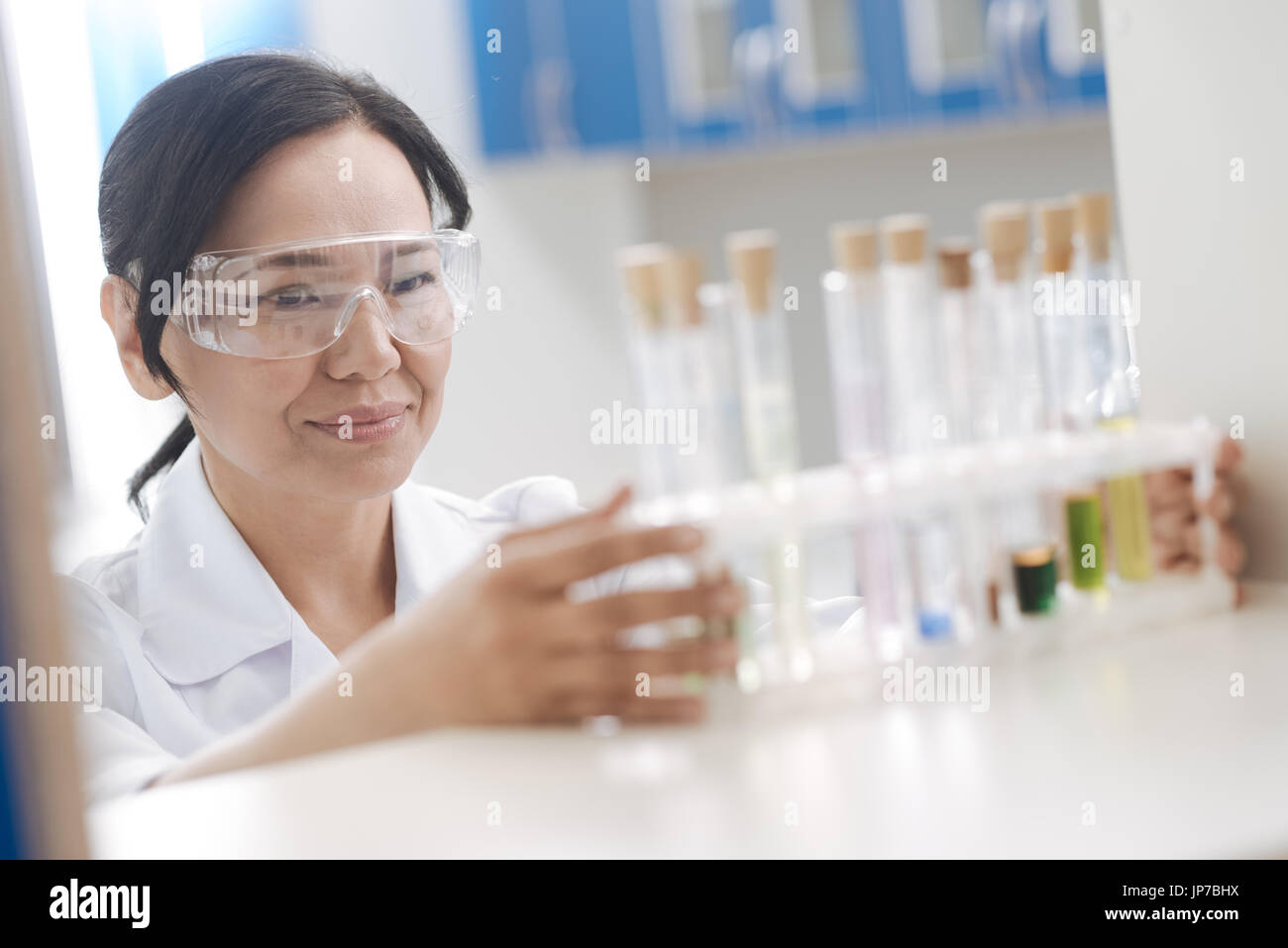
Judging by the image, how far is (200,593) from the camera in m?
1.13

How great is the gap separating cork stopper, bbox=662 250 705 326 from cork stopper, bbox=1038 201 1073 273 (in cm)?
31

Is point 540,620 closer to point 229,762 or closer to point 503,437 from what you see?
point 229,762

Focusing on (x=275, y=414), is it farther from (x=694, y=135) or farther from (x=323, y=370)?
(x=694, y=135)

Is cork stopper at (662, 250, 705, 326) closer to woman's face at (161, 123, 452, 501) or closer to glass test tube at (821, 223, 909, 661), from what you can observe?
glass test tube at (821, 223, 909, 661)

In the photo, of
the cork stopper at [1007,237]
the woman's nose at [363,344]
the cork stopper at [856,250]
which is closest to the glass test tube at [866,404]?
the cork stopper at [856,250]

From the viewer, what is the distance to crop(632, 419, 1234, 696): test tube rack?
0.82 metres

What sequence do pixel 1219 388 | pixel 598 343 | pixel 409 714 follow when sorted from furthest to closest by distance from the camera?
pixel 598 343 → pixel 1219 388 → pixel 409 714

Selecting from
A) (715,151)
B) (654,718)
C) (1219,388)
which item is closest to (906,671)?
(654,718)

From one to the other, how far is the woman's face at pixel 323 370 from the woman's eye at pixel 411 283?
0.03 meters

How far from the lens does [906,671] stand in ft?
2.82

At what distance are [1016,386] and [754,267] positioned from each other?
0.26m

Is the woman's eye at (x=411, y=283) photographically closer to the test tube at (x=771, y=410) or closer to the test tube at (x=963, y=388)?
the test tube at (x=771, y=410)

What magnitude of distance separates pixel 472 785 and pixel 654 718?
0.14 m

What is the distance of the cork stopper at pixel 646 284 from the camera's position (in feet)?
2.69
